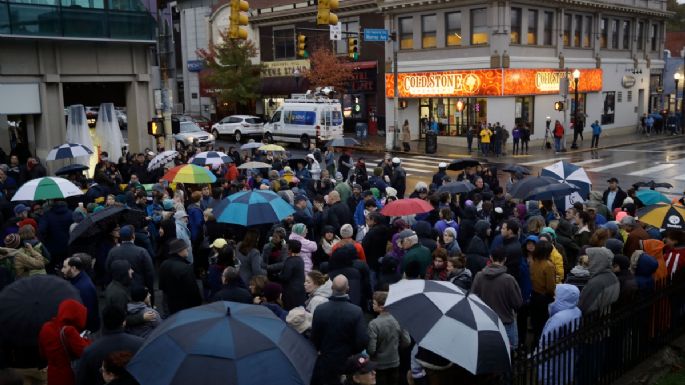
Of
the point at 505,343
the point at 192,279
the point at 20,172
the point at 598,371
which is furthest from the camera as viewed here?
the point at 20,172

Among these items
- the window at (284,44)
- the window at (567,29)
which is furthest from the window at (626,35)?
the window at (284,44)

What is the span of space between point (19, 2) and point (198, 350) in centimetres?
1915

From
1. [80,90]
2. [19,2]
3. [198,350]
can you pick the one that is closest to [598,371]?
[198,350]

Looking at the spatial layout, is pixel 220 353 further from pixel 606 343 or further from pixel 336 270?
pixel 606 343

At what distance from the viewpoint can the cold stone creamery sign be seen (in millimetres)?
35375

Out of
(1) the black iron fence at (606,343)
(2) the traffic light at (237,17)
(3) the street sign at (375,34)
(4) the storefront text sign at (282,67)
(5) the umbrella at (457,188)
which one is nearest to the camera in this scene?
(1) the black iron fence at (606,343)

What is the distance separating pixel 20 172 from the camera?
1714 cm

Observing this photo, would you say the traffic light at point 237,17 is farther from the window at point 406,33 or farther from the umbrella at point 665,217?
the window at point 406,33

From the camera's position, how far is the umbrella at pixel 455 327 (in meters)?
5.38

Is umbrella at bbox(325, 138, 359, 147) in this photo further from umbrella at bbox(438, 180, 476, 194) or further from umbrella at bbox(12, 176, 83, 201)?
umbrella at bbox(12, 176, 83, 201)

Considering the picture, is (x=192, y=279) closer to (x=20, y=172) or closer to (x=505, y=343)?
(x=505, y=343)

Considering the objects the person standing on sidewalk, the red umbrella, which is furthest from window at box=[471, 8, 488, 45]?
the red umbrella

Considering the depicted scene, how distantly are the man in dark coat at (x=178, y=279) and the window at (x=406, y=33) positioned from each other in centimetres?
3291

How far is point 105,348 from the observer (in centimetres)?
562
